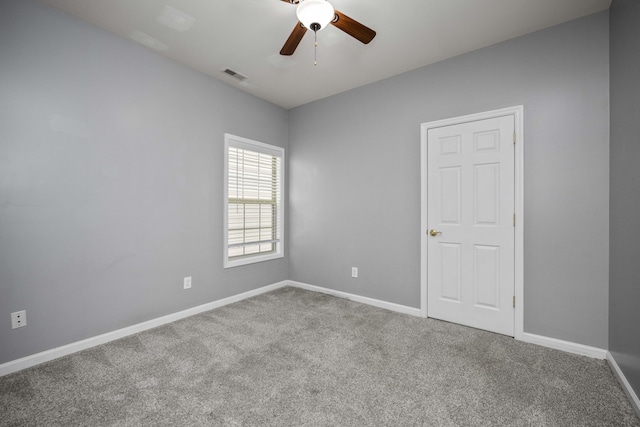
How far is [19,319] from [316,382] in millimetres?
2232

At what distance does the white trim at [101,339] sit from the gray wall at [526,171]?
139 cm

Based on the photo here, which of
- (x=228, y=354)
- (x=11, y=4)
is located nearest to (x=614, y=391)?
(x=228, y=354)

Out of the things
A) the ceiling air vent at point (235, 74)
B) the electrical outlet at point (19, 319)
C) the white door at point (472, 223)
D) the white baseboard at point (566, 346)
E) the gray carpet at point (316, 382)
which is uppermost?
the ceiling air vent at point (235, 74)

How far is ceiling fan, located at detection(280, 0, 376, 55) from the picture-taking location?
170cm

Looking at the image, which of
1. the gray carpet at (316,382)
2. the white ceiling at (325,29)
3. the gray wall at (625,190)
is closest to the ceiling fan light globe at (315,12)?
the white ceiling at (325,29)

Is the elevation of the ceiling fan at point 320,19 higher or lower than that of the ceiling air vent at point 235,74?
lower

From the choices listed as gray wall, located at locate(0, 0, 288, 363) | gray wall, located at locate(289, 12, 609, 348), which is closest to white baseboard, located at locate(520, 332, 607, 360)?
gray wall, located at locate(289, 12, 609, 348)

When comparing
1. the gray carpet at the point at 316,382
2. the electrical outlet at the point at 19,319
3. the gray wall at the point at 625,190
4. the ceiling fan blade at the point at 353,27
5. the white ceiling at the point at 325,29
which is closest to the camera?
the gray carpet at the point at 316,382

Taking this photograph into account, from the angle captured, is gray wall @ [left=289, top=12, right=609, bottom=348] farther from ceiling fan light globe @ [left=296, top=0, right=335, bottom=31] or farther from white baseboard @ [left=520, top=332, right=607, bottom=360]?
ceiling fan light globe @ [left=296, top=0, right=335, bottom=31]

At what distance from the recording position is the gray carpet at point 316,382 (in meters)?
1.62

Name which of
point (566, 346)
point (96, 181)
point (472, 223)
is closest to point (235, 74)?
point (96, 181)

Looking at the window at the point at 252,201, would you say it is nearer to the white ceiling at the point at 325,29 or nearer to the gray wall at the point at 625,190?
the white ceiling at the point at 325,29

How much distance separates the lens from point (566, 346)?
2365 mm

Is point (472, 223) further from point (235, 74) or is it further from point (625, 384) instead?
point (235, 74)
